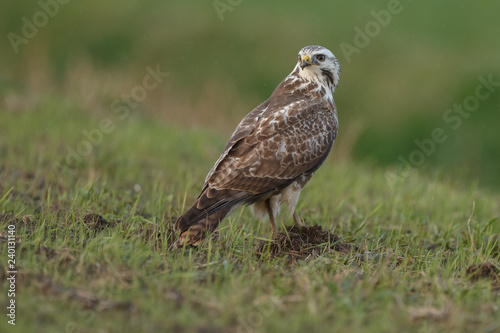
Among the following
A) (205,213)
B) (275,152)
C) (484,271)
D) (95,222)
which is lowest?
(484,271)

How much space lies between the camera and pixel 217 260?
5.36m

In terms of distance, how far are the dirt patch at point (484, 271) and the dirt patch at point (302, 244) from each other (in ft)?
3.25

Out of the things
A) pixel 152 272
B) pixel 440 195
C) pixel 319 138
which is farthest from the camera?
pixel 440 195

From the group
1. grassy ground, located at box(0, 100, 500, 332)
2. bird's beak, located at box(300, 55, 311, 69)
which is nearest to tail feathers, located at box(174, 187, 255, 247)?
grassy ground, located at box(0, 100, 500, 332)

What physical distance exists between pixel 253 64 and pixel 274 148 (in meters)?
8.36

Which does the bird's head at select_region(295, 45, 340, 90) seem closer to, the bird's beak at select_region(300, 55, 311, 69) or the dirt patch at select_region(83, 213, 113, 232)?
the bird's beak at select_region(300, 55, 311, 69)

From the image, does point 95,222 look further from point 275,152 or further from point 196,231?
point 275,152

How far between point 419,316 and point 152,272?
5.85 feet

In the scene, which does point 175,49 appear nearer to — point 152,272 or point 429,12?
point 429,12

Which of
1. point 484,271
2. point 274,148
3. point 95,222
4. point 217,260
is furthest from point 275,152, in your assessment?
point 484,271

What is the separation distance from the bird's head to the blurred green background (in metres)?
4.85

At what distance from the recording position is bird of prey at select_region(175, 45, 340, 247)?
6.17 m

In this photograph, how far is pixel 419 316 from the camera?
4.34 metres

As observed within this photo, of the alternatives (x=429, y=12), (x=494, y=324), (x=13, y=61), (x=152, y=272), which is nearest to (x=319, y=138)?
(x=152, y=272)
